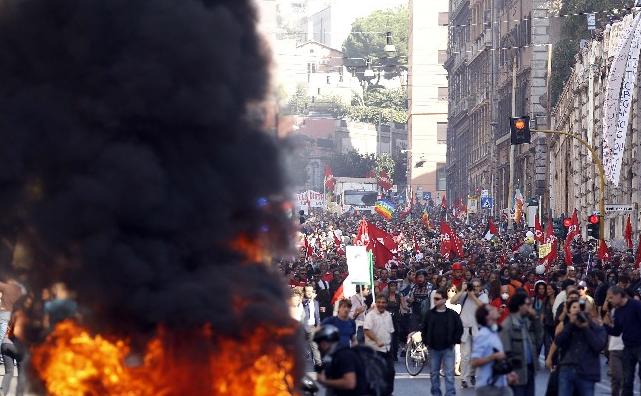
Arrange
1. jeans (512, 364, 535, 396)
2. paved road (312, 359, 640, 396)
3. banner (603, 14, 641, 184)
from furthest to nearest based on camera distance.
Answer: banner (603, 14, 641, 184)
paved road (312, 359, 640, 396)
jeans (512, 364, 535, 396)

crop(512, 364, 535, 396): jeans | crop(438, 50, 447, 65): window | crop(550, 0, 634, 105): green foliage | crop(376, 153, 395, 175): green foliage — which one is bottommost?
crop(512, 364, 535, 396): jeans

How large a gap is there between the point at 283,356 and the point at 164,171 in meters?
2.03

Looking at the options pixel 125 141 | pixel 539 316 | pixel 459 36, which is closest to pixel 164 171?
pixel 125 141

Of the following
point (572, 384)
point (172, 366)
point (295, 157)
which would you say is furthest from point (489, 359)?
point (295, 157)

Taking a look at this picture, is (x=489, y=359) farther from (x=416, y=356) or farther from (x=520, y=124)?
(x=520, y=124)

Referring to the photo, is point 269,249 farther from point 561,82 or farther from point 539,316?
point 561,82

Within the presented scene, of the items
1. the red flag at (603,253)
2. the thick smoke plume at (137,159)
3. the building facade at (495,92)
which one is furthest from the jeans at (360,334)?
the building facade at (495,92)

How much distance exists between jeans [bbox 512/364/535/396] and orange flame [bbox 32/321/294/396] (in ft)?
10.7

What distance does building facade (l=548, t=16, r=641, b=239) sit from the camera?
4588 centimetres

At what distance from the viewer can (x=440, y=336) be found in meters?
20.0

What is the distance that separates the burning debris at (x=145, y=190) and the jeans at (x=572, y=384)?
334 centimetres

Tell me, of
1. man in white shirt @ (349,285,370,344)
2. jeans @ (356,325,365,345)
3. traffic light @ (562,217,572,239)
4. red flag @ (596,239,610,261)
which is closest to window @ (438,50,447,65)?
traffic light @ (562,217,572,239)

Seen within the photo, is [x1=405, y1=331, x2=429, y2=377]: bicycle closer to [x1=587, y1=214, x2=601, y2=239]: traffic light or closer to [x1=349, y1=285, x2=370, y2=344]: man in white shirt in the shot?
[x1=349, y1=285, x2=370, y2=344]: man in white shirt

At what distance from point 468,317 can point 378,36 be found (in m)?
136
